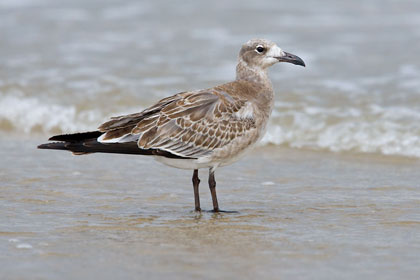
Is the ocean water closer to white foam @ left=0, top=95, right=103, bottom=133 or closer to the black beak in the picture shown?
white foam @ left=0, top=95, right=103, bottom=133

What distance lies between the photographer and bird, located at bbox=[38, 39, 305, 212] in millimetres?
6836

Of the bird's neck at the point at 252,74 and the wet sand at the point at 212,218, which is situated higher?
the bird's neck at the point at 252,74

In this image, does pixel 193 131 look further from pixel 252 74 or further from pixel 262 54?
pixel 262 54

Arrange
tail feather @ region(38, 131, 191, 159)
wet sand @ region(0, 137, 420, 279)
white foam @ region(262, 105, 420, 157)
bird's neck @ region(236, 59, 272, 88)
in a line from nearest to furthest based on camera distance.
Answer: wet sand @ region(0, 137, 420, 279) < tail feather @ region(38, 131, 191, 159) < bird's neck @ region(236, 59, 272, 88) < white foam @ region(262, 105, 420, 157)

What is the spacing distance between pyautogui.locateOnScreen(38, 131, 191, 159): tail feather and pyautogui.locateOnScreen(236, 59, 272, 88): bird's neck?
1184mm

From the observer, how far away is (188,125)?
7016mm

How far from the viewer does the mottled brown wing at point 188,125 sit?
6.89 m

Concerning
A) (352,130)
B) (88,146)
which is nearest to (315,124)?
(352,130)

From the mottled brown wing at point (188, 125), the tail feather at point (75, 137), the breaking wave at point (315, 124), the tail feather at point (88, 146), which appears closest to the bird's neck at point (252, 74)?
the mottled brown wing at point (188, 125)

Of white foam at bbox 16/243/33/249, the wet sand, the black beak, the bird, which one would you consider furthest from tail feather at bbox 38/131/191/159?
the black beak

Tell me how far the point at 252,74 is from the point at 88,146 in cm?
173

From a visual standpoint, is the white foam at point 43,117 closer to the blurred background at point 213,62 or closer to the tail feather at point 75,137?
the blurred background at point 213,62

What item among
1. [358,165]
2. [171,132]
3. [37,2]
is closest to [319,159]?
[358,165]

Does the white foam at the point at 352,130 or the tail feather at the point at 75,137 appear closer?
the tail feather at the point at 75,137
